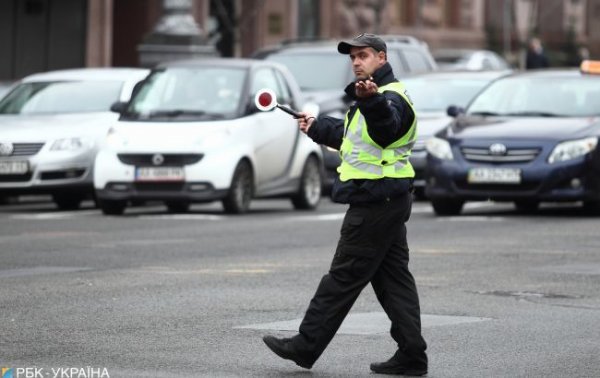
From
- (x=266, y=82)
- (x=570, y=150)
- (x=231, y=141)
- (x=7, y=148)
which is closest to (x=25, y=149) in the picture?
(x=7, y=148)

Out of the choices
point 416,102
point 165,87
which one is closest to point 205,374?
point 165,87

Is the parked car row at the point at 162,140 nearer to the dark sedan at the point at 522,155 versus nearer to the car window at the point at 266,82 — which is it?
the car window at the point at 266,82

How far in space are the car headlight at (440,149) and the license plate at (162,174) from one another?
2.68 m

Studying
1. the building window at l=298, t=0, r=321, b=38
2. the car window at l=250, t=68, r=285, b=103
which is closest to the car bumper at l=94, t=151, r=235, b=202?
the car window at l=250, t=68, r=285, b=103

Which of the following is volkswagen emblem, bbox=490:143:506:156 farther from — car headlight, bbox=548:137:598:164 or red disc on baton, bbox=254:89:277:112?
red disc on baton, bbox=254:89:277:112

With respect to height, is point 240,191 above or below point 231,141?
below

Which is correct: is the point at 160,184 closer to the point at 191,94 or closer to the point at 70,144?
the point at 191,94

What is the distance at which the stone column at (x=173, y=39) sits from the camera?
2962 cm

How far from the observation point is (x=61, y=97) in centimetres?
2208

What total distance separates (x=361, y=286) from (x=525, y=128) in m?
11.1

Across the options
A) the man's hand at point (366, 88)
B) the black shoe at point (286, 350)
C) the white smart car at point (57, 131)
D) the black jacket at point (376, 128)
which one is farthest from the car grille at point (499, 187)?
the man's hand at point (366, 88)

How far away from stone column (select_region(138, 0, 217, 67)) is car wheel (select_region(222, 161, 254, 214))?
9777 mm

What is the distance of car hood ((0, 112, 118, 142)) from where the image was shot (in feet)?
67.7

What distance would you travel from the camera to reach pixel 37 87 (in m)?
22.4
